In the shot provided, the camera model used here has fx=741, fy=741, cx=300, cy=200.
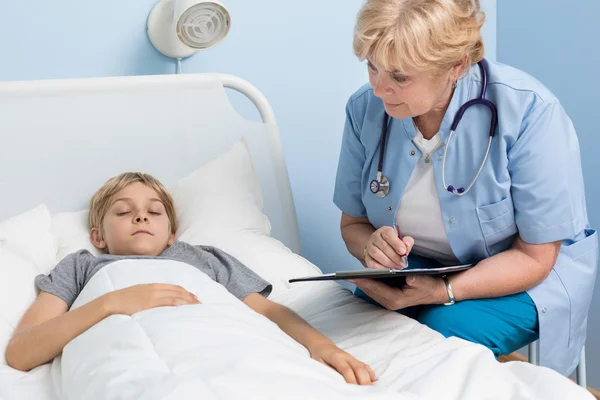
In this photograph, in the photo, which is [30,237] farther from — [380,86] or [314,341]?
[380,86]

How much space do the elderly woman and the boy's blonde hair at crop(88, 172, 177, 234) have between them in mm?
514

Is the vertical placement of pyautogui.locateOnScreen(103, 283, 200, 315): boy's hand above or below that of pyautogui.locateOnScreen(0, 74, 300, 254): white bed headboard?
below

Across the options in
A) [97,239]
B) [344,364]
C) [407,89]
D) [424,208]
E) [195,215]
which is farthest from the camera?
[195,215]

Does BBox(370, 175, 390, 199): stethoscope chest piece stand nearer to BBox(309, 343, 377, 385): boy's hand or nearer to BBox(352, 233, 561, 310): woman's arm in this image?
BBox(352, 233, 561, 310): woman's arm

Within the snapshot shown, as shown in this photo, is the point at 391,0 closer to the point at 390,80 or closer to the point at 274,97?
the point at 390,80

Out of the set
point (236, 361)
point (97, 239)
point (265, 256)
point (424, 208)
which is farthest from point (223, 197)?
point (236, 361)

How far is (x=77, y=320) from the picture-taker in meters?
1.32

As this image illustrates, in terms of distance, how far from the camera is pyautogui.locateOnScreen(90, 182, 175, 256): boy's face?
1706mm

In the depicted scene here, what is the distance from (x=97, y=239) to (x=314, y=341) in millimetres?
657

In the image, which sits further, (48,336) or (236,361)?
(48,336)

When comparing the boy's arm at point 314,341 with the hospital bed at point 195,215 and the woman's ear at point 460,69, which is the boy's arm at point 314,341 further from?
the woman's ear at point 460,69

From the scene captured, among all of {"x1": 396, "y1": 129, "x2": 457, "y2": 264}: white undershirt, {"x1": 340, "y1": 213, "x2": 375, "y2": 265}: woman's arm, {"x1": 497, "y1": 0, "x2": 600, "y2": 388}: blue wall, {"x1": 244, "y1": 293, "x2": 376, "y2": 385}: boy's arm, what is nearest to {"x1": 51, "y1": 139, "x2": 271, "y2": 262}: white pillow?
{"x1": 340, "y1": 213, "x2": 375, "y2": 265}: woman's arm

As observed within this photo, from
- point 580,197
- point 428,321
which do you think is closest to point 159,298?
point 428,321

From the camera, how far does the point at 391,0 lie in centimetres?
147
